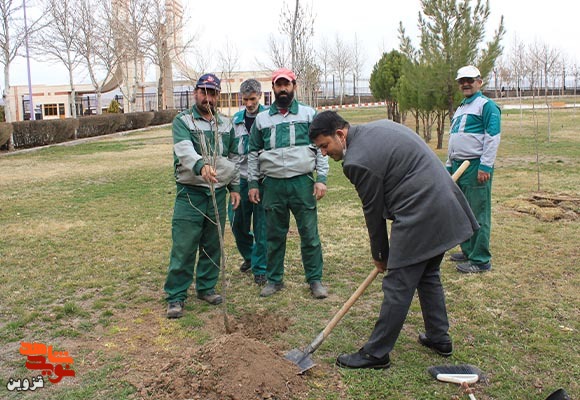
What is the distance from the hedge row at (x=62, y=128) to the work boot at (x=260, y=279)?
15.0m

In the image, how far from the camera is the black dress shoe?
3.26m

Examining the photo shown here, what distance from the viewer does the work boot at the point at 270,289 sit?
15.0ft

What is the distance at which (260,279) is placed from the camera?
4910 mm

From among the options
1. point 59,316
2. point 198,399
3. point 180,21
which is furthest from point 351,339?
point 180,21

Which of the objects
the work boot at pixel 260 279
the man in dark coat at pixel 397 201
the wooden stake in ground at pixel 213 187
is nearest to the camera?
the man in dark coat at pixel 397 201

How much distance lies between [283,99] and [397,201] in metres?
1.66

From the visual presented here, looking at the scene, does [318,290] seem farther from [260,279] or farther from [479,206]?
[479,206]

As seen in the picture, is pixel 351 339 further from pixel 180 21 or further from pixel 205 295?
pixel 180 21

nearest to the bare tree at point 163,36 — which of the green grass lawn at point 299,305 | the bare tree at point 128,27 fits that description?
the bare tree at point 128,27

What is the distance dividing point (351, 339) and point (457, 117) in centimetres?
255

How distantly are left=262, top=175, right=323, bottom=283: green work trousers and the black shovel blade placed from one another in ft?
4.05

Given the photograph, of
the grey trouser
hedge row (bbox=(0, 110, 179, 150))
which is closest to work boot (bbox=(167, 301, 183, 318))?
the grey trouser

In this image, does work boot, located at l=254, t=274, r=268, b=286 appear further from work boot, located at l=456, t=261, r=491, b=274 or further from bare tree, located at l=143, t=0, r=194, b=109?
bare tree, located at l=143, t=0, r=194, b=109

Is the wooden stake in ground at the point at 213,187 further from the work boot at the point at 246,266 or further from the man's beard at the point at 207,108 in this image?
the work boot at the point at 246,266
